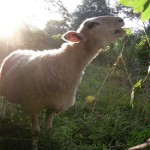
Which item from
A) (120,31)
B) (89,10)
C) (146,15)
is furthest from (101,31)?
(89,10)

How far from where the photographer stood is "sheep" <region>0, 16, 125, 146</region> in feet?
13.1

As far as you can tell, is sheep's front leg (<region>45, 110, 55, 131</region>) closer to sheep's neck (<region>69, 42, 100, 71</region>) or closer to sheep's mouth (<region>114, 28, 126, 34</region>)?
sheep's neck (<region>69, 42, 100, 71</region>)

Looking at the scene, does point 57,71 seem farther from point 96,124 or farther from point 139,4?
point 139,4

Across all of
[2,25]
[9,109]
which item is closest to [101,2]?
[2,25]

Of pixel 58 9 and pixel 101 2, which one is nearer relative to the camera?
pixel 58 9

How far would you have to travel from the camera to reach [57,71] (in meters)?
4.10

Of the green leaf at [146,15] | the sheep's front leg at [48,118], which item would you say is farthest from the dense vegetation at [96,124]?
the green leaf at [146,15]

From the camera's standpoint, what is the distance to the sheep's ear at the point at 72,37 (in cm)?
416

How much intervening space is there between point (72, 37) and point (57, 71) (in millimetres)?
522

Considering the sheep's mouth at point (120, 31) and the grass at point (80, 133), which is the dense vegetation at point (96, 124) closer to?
the grass at point (80, 133)

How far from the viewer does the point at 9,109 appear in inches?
227

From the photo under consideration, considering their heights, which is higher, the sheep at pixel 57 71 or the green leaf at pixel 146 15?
the green leaf at pixel 146 15

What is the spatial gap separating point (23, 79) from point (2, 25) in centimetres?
1077

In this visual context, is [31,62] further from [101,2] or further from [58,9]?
[101,2]
